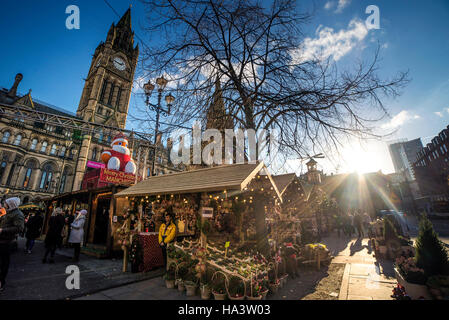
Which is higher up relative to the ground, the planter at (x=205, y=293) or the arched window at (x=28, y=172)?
the arched window at (x=28, y=172)

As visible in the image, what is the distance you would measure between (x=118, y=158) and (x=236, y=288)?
11183mm

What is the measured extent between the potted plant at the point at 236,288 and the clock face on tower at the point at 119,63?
201 feet

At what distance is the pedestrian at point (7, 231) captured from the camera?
4.25 meters

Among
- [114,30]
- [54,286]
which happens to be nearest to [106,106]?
[114,30]

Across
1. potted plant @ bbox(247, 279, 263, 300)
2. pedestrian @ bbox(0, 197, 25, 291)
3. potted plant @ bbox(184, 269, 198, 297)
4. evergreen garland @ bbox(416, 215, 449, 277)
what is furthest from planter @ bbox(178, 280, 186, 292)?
evergreen garland @ bbox(416, 215, 449, 277)

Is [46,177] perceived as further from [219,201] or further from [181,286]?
[181,286]

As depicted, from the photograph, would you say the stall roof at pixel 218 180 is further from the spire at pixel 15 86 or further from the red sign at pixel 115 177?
the spire at pixel 15 86

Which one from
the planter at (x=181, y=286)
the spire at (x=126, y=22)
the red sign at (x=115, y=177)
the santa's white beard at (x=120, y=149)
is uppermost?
the spire at (x=126, y=22)

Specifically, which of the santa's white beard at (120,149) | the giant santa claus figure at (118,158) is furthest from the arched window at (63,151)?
the santa's white beard at (120,149)

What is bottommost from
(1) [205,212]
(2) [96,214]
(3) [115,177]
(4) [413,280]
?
(4) [413,280]

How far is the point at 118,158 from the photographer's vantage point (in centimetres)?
1205

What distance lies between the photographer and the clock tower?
43.8 meters

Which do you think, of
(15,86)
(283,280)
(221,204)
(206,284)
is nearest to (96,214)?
(221,204)

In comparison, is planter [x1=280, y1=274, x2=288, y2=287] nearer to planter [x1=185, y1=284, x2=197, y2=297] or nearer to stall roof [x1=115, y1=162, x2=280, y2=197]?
planter [x1=185, y1=284, x2=197, y2=297]
